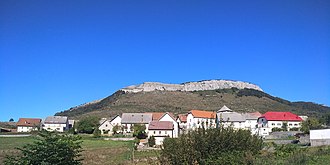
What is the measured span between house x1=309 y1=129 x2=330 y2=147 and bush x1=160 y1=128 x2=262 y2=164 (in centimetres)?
2566

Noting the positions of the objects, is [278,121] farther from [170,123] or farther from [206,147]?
[206,147]

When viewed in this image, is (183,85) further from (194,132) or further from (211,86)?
→ (194,132)

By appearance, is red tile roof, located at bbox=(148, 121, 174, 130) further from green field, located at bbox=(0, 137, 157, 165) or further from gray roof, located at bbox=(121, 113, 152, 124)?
green field, located at bbox=(0, 137, 157, 165)

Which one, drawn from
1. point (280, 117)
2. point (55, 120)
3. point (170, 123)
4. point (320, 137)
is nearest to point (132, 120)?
point (170, 123)

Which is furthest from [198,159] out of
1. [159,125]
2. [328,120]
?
[328,120]

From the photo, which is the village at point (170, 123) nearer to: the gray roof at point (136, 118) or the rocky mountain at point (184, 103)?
the gray roof at point (136, 118)

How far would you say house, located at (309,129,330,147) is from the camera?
4019 cm

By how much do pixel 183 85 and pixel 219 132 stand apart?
16648cm

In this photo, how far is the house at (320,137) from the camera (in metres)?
40.2

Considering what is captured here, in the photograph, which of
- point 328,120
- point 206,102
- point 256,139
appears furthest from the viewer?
point 206,102

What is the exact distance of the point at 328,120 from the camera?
246ft

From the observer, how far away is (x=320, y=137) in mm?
41062

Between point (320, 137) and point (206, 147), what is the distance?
93.6 feet

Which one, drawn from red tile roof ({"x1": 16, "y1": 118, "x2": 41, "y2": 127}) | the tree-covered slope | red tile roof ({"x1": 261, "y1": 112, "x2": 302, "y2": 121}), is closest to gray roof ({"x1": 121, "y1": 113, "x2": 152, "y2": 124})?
red tile roof ({"x1": 16, "y1": 118, "x2": 41, "y2": 127})
